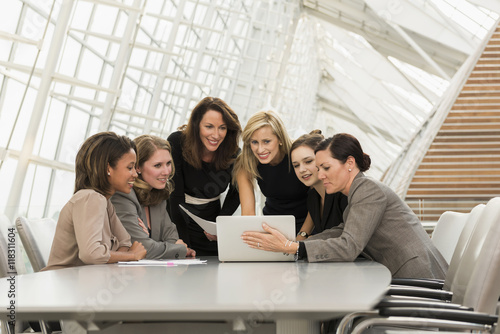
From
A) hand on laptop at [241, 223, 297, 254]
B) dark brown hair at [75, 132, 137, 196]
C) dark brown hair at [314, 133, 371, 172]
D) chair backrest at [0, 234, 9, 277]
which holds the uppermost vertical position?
dark brown hair at [314, 133, 371, 172]

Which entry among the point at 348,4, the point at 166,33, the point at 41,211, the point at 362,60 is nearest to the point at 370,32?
the point at 348,4

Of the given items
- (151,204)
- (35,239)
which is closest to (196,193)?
(151,204)

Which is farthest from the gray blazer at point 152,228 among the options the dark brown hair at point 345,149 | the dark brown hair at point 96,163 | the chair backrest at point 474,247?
the chair backrest at point 474,247

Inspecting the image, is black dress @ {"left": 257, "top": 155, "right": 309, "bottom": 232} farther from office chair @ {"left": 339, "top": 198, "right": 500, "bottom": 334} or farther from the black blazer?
office chair @ {"left": 339, "top": 198, "right": 500, "bottom": 334}

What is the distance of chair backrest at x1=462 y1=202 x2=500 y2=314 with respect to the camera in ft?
7.56

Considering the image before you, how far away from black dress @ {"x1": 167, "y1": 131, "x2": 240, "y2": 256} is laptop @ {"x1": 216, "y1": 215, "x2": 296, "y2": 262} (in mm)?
1045

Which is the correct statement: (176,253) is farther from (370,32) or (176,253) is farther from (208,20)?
(370,32)

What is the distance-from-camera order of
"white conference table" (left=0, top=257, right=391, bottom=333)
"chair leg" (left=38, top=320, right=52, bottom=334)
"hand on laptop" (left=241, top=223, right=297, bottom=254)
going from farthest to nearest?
"hand on laptop" (left=241, top=223, right=297, bottom=254)
"chair leg" (left=38, top=320, right=52, bottom=334)
"white conference table" (left=0, top=257, right=391, bottom=333)

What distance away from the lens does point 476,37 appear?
15.3 m

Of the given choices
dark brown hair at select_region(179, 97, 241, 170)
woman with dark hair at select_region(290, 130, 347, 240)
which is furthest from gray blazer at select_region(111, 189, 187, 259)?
woman with dark hair at select_region(290, 130, 347, 240)

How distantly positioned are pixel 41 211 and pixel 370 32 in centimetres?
1626

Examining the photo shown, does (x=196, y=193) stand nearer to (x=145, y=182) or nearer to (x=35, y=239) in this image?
(x=145, y=182)

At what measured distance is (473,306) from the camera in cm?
234

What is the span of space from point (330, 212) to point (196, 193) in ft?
3.30
